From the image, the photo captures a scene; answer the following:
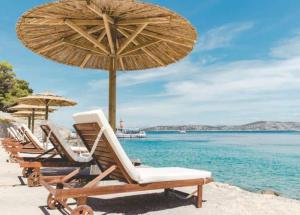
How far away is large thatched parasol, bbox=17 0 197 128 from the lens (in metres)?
6.02

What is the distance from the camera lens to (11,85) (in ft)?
142

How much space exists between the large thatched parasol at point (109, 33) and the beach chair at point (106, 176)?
239 centimetres

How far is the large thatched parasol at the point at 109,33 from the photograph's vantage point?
602 cm

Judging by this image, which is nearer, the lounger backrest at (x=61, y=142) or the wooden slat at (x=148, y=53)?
the lounger backrest at (x=61, y=142)

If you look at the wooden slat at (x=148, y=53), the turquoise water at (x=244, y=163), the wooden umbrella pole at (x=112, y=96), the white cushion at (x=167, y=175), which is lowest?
the turquoise water at (x=244, y=163)

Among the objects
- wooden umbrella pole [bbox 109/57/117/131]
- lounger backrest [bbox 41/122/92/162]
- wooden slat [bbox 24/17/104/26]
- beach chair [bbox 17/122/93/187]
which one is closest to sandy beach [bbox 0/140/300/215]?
beach chair [bbox 17/122/93/187]

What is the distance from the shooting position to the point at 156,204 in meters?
5.00

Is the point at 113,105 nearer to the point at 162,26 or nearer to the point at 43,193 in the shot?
the point at 162,26

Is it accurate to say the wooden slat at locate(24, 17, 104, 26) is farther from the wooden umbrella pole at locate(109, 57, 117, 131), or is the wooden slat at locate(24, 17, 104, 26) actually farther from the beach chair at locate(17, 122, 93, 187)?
the beach chair at locate(17, 122, 93, 187)

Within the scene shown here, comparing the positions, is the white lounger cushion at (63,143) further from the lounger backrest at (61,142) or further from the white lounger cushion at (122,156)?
the white lounger cushion at (122,156)

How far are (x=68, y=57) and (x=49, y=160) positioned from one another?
3.29 metres

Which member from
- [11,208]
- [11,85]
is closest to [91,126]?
[11,208]

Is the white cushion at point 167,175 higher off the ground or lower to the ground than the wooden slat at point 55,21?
lower

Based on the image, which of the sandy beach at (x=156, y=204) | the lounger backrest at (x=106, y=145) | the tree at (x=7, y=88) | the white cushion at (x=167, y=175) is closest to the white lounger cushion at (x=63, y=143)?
the sandy beach at (x=156, y=204)
